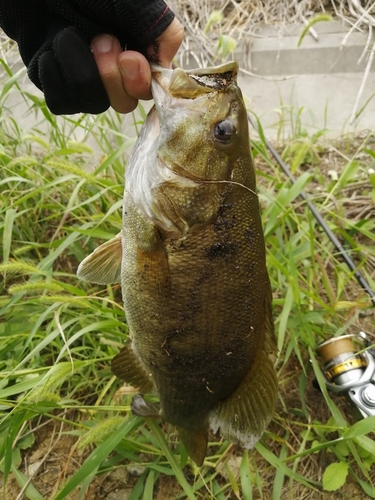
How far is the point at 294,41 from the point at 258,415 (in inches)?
151

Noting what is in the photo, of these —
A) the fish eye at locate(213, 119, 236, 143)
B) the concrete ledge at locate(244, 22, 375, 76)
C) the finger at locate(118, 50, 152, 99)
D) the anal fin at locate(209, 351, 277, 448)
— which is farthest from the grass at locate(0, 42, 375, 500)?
the concrete ledge at locate(244, 22, 375, 76)

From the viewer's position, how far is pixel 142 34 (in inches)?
49.8

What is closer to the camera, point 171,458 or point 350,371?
point 171,458

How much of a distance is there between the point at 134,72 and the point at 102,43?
0.49 ft

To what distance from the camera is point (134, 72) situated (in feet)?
4.09

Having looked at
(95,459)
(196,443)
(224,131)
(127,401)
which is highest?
(224,131)

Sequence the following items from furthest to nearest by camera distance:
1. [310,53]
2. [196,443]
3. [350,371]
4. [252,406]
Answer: [310,53], [350,371], [196,443], [252,406]

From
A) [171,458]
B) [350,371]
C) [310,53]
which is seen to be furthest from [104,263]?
→ [310,53]

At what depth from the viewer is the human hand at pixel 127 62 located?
124 centimetres

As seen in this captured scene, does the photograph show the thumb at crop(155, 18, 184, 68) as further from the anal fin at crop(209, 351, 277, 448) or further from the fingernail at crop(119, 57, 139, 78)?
the anal fin at crop(209, 351, 277, 448)

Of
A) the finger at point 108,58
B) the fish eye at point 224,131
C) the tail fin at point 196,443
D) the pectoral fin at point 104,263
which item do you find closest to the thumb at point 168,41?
the finger at point 108,58

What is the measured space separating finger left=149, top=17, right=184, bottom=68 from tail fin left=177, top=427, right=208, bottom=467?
1.40 metres

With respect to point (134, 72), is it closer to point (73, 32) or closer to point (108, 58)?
point (108, 58)

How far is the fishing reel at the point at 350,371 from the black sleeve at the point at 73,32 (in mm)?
1540
